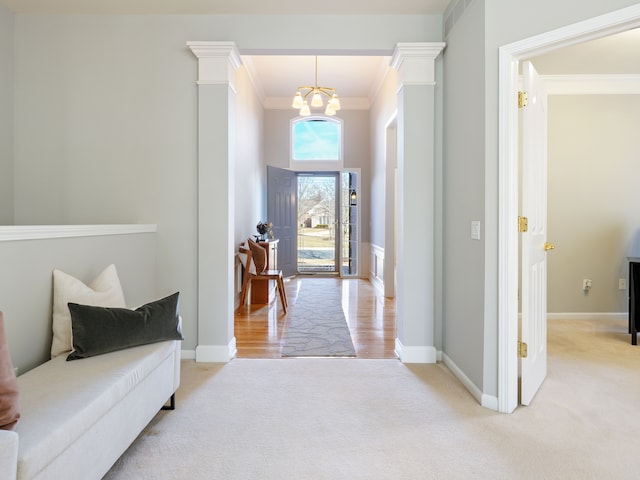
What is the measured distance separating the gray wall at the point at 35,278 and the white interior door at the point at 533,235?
266 centimetres

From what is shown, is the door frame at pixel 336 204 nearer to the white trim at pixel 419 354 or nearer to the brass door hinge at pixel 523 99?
the white trim at pixel 419 354

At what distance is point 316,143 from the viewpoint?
26.8ft

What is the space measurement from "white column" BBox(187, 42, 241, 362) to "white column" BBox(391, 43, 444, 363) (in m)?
1.42

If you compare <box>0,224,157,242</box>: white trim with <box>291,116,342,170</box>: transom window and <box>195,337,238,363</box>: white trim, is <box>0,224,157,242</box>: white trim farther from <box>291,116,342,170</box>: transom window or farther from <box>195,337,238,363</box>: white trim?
<box>291,116,342,170</box>: transom window

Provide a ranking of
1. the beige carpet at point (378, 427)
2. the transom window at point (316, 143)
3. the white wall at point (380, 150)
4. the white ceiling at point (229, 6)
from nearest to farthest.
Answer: the beige carpet at point (378, 427)
the white ceiling at point (229, 6)
the white wall at point (380, 150)
the transom window at point (316, 143)

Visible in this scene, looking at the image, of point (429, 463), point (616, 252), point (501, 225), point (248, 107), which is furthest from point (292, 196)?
→ point (429, 463)

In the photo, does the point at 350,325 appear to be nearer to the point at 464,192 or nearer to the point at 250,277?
the point at 250,277

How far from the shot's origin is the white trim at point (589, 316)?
462cm

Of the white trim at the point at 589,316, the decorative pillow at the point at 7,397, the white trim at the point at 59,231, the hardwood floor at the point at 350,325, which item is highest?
the white trim at the point at 59,231

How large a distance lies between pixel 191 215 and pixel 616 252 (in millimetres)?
4588

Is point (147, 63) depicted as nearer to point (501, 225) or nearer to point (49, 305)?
point (49, 305)

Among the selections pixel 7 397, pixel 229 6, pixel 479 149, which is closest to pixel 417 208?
pixel 479 149

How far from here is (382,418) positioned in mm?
2352

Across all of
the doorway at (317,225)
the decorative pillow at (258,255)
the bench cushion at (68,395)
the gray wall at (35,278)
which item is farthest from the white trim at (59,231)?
the doorway at (317,225)
